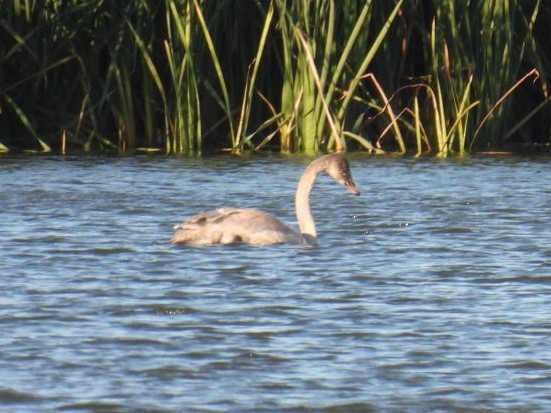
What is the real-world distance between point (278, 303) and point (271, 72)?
761 centimetres

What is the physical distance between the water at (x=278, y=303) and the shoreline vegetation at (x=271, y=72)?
1.73m

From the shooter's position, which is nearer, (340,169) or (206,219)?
(206,219)

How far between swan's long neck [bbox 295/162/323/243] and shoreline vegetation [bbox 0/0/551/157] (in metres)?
3.51

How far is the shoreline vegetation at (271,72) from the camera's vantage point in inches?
510

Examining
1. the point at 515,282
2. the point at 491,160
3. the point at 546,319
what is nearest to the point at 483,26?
the point at 491,160

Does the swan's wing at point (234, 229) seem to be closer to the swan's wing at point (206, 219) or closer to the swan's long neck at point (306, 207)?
the swan's wing at point (206, 219)

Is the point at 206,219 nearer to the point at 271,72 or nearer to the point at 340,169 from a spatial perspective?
the point at 340,169

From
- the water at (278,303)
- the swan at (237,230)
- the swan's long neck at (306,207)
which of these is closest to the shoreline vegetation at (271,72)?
the water at (278,303)

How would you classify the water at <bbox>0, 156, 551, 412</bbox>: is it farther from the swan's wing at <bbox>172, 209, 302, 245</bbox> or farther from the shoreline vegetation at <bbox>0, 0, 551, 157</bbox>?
the shoreline vegetation at <bbox>0, 0, 551, 157</bbox>

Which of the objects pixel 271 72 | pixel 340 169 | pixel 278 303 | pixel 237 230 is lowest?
pixel 278 303

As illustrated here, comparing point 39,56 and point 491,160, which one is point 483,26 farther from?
point 39,56

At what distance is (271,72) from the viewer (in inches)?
558

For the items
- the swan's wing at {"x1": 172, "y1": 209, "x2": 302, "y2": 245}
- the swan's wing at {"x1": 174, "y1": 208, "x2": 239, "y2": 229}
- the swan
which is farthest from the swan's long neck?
the swan's wing at {"x1": 174, "y1": 208, "x2": 239, "y2": 229}

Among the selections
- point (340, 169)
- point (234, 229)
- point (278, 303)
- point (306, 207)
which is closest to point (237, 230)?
point (234, 229)
